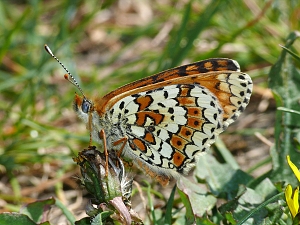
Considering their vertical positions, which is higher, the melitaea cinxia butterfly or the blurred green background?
the blurred green background

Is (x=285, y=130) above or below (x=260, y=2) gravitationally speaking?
below

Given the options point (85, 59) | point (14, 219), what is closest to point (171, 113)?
point (14, 219)

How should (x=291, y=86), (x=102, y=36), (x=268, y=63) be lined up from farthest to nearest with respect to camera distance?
(x=102, y=36) → (x=268, y=63) → (x=291, y=86)

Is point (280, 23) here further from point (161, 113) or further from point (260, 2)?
point (161, 113)

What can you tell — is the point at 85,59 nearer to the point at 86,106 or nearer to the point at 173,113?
the point at 86,106

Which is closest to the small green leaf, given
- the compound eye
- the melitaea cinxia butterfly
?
the melitaea cinxia butterfly

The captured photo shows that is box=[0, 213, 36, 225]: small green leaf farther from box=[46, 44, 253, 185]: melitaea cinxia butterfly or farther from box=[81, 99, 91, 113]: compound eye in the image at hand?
box=[81, 99, 91, 113]: compound eye

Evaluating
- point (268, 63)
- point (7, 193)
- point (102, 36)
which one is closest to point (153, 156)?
point (7, 193)
